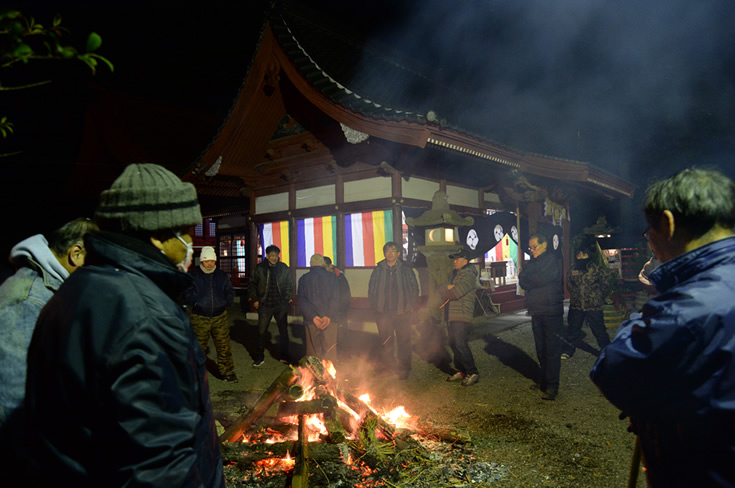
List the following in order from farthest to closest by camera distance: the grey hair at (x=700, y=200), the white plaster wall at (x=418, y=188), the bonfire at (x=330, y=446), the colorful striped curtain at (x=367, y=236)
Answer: the white plaster wall at (x=418, y=188) < the colorful striped curtain at (x=367, y=236) < the bonfire at (x=330, y=446) < the grey hair at (x=700, y=200)

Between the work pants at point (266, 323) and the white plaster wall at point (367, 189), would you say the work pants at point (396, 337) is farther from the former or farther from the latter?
the white plaster wall at point (367, 189)

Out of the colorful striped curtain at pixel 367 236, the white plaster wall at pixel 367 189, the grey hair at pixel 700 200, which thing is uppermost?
the white plaster wall at pixel 367 189

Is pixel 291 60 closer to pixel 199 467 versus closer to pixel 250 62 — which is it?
pixel 250 62

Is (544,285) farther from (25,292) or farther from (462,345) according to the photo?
(25,292)

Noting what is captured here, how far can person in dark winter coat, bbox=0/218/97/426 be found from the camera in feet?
5.94

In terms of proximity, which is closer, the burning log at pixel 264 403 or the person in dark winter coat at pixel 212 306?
the burning log at pixel 264 403

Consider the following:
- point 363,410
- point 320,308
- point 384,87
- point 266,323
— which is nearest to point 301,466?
point 363,410

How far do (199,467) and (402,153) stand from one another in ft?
22.8

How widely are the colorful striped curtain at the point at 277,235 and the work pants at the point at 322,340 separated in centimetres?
352

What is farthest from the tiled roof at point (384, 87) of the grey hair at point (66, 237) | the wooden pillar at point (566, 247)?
the grey hair at point (66, 237)

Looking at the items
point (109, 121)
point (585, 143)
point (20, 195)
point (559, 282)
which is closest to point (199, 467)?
point (559, 282)

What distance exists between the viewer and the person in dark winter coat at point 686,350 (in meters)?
1.34

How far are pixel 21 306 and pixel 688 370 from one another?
9.59ft

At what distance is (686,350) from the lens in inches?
54.0
